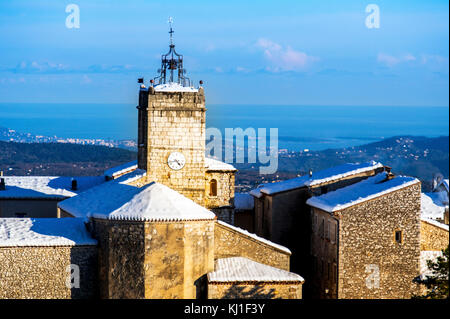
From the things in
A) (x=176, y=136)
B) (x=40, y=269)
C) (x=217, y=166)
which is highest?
(x=176, y=136)

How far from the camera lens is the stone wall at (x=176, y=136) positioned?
3950cm

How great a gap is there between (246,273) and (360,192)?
25.2 ft

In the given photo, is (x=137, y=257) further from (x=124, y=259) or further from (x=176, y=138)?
(x=176, y=138)

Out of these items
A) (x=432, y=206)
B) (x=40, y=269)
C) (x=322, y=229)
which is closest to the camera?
(x=40, y=269)

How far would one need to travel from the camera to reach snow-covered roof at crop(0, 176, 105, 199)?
5356cm

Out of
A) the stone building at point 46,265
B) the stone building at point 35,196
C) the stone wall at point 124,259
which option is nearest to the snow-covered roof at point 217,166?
the stone building at point 35,196

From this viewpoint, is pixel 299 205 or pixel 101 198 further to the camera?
pixel 299 205

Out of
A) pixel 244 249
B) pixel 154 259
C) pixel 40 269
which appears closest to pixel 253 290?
pixel 244 249

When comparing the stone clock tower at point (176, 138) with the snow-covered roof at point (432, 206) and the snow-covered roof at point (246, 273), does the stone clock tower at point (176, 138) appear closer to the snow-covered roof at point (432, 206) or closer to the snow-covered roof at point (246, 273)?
the snow-covered roof at point (246, 273)

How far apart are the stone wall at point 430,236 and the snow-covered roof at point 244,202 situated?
45.2 ft

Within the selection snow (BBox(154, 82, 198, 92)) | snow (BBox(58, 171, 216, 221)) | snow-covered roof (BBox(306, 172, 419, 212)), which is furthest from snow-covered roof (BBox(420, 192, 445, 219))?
snow (BBox(58, 171, 216, 221))

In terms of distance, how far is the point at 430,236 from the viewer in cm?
3906

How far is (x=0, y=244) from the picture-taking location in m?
33.2
